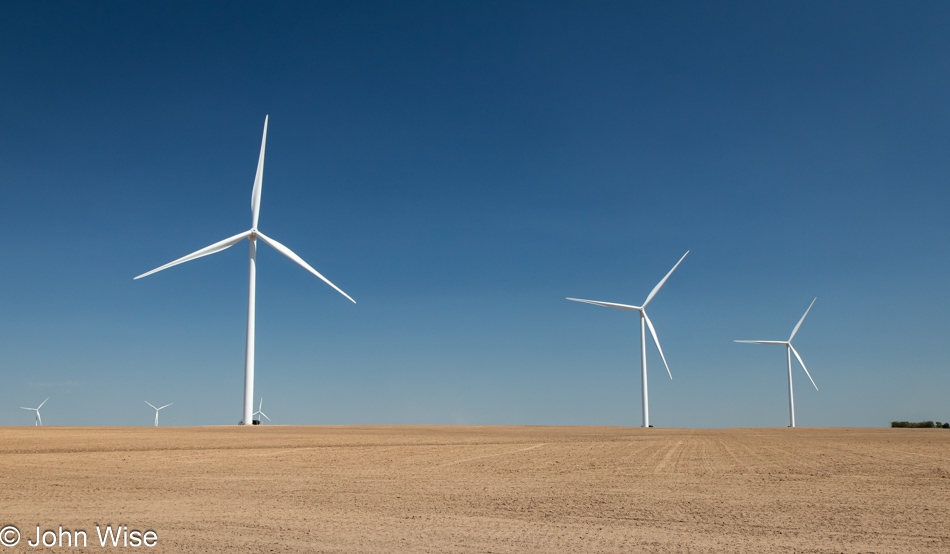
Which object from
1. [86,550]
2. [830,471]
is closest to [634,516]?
[86,550]

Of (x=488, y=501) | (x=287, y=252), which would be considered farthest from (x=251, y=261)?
(x=488, y=501)

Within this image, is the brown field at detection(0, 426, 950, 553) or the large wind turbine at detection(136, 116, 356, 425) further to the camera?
the large wind turbine at detection(136, 116, 356, 425)

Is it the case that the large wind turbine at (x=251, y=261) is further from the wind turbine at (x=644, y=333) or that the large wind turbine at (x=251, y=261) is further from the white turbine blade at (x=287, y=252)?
the wind turbine at (x=644, y=333)

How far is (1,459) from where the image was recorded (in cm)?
2508

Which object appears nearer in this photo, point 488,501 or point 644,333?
point 488,501

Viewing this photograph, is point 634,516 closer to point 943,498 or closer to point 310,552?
point 310,552

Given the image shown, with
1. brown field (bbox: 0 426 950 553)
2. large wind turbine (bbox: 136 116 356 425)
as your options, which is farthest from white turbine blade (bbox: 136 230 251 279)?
brown field (bbox: 0 426 950 553)

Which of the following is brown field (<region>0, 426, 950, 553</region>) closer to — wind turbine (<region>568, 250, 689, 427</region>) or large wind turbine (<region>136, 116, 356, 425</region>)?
large wind turbine (<region>136, 116, 356, 425</region>)

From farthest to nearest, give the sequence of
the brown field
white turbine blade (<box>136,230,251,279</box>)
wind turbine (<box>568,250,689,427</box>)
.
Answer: wind turbine (<box>568,250,689,427</box>) → white turbine blade (<box>136,230,251,279</box>) → the brown field

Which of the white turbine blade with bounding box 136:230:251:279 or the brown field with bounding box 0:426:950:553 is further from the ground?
the white turbine blade with bounding box 136:230:251:279

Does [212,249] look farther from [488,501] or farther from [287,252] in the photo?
[488,501]

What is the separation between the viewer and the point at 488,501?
15.5m

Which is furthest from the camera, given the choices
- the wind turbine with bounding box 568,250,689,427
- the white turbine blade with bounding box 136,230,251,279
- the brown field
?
the wind turbine with bounding box 568,250,689,427

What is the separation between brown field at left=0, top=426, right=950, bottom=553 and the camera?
11.3 m
